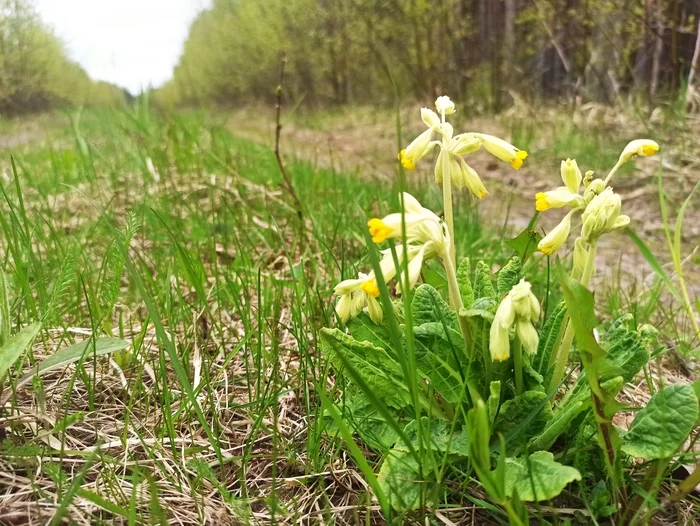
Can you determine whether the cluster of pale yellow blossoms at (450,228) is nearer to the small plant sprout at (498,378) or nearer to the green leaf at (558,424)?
the small plant sprout at (498,378)

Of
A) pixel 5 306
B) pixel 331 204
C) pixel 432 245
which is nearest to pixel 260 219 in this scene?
pixel 331 204

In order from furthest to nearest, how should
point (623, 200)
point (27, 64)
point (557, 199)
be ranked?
1. point (27, 64)
2. point (623, 200)
3. point (557, 199)

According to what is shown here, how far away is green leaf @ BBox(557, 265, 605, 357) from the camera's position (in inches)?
30.5

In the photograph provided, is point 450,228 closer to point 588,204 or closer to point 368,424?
point 588,204

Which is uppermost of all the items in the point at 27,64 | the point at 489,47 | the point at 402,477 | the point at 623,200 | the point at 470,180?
the point at 27,64

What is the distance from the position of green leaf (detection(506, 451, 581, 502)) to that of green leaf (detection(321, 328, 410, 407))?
0.75 ft

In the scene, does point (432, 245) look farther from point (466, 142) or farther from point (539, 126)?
point (539, 126)

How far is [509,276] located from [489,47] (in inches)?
394

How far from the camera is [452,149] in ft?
3.28

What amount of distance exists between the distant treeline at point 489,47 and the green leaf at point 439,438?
58 centimetres

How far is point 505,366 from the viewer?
0.98 metres

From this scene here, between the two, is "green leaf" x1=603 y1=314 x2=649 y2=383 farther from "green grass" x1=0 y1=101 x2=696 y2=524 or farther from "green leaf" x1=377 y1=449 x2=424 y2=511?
"green leaf" x1=377 y1=449 x2=424 y2=511

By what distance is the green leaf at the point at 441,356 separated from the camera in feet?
3.28

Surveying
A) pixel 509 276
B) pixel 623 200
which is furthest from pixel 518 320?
pixel 623 200
